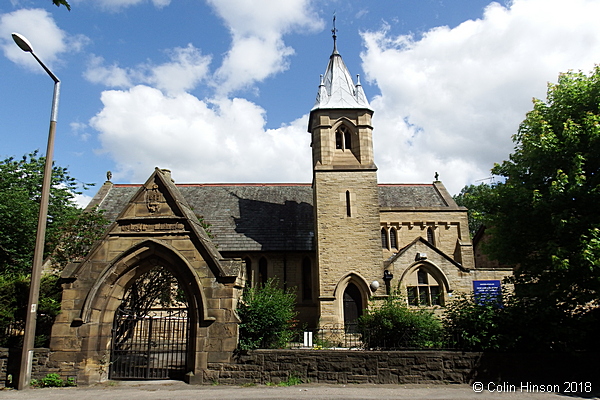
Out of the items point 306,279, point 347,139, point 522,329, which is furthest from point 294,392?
point 347,139

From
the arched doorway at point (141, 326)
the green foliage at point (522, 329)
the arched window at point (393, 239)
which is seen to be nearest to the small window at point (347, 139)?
the arched window at point (393, 239)

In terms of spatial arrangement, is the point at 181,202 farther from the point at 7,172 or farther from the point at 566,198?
the point at 7,172

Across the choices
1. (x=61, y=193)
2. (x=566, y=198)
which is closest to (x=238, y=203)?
(x=61, y=193)

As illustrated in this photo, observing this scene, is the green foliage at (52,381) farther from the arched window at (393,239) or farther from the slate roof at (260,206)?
the arched window at (393,239)

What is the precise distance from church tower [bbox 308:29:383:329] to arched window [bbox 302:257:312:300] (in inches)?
78.9

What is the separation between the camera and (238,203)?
27.6 metres

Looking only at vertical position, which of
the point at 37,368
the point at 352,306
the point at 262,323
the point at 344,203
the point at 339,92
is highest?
the point at 339,92

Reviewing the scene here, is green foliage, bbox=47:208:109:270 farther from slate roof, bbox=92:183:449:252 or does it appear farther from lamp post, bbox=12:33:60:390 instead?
slate roof, bbox=92:183:449:252

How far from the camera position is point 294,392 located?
9.70m

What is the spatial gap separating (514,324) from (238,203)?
1964cm

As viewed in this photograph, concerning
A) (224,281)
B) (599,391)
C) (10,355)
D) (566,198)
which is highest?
(566,198)

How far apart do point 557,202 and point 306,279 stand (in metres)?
14.1

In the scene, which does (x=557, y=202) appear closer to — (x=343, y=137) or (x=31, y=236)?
(x=343, y=137)

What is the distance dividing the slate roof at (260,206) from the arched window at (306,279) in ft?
3.47
